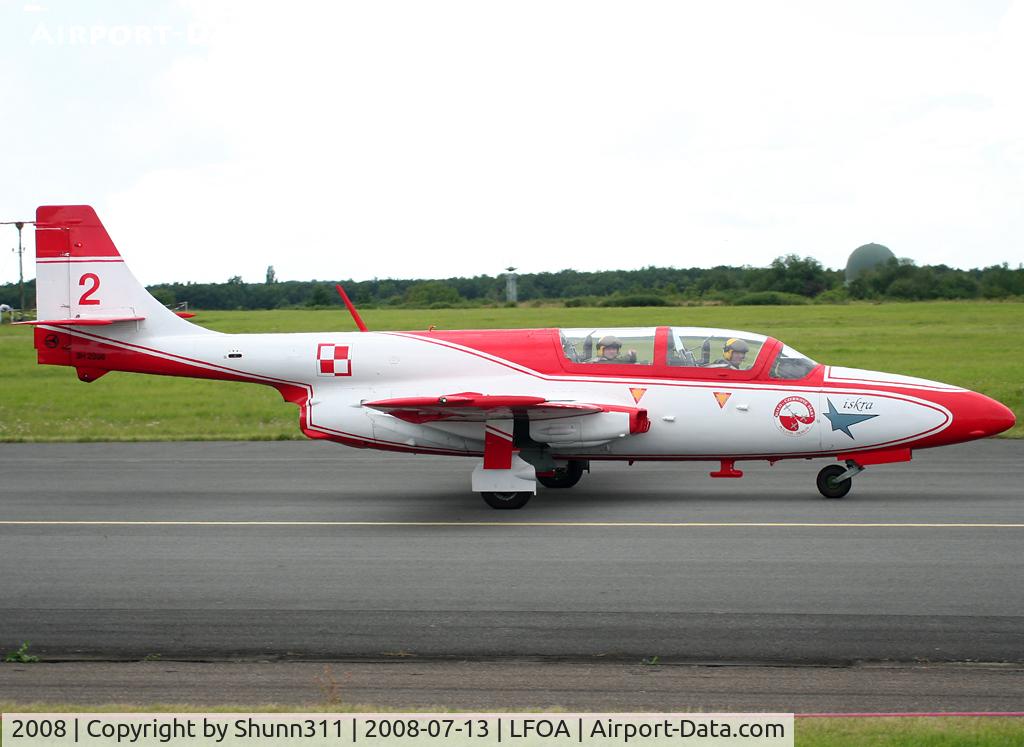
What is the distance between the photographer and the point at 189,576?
11141mm

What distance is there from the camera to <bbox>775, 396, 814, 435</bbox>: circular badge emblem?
14438mm

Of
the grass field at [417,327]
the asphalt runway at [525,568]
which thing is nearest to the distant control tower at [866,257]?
the grass field at [417,327]

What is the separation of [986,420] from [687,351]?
3.82 meters

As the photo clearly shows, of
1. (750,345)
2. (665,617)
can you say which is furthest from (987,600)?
(750,345)

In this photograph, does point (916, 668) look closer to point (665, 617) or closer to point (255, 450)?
point (665, 617)

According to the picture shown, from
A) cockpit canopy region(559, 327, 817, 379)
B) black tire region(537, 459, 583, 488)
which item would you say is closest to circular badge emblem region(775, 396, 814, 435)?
cockpit canopy region(559, 327, 817, 379)

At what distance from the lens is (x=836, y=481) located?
14.6 meters

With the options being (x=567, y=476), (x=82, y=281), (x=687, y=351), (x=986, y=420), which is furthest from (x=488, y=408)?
(x=82, y=281)

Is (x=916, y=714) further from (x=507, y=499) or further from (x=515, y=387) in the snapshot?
(x=515, y=387)

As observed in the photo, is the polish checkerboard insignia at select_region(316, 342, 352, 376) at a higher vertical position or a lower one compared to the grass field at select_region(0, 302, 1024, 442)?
higher

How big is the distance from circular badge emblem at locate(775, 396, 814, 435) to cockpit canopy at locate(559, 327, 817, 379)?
0.42m

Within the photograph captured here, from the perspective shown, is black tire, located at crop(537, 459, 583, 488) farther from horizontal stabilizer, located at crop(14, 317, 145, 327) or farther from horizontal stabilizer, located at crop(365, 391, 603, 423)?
horizontal stabilizer, located at crop(14, 317, 145, 327)

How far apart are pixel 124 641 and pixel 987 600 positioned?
7.17 m

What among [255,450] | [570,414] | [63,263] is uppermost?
[63,263]
